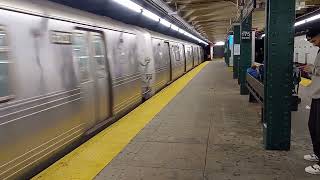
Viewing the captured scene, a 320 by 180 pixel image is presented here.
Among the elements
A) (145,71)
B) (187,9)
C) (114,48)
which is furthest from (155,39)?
(114,48)

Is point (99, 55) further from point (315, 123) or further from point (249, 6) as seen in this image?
point (249, 6)

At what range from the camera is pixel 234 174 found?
12.4 ft

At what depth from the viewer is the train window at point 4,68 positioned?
3.39 m

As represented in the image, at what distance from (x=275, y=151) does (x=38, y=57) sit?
3283mm

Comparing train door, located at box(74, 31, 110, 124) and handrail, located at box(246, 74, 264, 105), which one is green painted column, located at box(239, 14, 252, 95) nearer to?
handrail, located at box(246, 74, 264, 105)

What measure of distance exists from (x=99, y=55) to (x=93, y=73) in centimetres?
52

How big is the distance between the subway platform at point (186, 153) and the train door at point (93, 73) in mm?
436

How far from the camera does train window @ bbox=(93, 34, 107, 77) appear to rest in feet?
19.5

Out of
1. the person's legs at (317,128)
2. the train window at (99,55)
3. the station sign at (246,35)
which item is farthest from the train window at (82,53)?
the station sign at (246,35)

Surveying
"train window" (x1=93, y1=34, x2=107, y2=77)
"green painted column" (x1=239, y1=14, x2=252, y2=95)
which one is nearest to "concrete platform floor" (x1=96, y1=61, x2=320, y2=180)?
"train window" (x1=93, y1=34, x2=107, y2=77)

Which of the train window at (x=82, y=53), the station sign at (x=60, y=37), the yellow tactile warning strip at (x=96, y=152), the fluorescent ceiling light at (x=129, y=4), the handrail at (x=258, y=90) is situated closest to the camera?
the yellow tactile warning strip at (x=96, y=152)

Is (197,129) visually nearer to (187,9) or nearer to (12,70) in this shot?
(12,70)

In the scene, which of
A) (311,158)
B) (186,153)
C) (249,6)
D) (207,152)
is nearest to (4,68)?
(186,153)

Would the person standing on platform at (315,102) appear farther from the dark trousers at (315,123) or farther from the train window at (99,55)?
the train window at (99,55)
